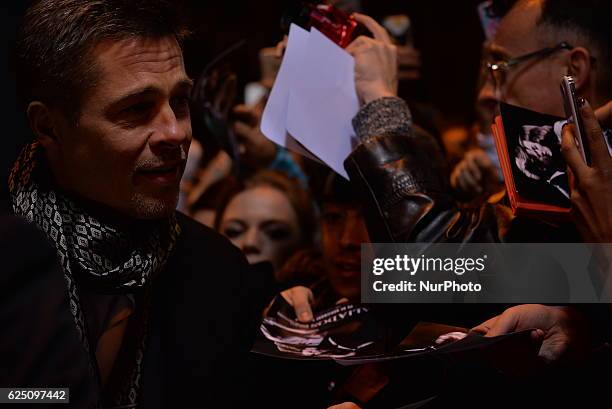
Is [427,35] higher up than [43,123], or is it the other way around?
[43,123]

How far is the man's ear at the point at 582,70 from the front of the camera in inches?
68.7

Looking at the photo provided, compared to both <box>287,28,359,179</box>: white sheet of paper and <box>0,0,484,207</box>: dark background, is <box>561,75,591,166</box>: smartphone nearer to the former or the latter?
<box>287,28,359,179</box>: white sheet of paper

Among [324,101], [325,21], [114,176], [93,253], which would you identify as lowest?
→ [93,253]

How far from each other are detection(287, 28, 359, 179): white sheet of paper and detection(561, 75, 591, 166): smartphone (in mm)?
614

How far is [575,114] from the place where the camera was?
1.35 metres

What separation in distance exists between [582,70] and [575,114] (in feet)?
1.51

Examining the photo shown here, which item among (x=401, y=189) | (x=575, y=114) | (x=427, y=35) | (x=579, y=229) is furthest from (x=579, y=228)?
(x=427, y=35)

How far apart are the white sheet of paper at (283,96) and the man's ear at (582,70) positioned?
0.61 metres

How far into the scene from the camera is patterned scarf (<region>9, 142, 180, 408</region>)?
1.44 m

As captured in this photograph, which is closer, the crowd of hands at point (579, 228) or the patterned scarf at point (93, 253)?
the crowd of hands at point (579, 228)

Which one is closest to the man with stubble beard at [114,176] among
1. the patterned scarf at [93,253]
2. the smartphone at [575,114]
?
the patterned scarf at [93,253]

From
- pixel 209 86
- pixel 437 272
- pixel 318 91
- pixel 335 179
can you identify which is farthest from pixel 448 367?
pixel 209 86

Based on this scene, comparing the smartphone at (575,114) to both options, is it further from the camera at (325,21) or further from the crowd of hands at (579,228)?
the camera at (325,21)

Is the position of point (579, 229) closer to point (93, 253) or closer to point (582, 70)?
point (582, 70)
